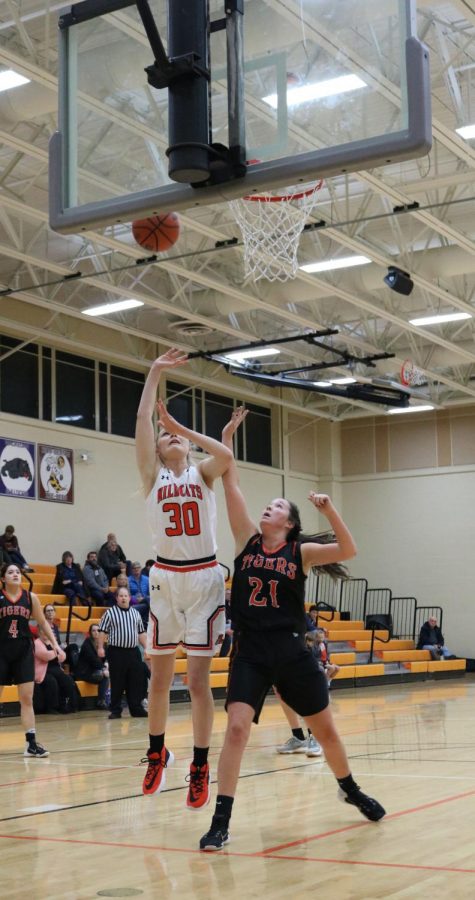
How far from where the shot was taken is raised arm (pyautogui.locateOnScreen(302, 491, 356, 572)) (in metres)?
5.46

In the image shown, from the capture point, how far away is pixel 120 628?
13469 mm

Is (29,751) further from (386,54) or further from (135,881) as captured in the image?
(386,54)

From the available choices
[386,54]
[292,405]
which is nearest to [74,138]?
[386,54]

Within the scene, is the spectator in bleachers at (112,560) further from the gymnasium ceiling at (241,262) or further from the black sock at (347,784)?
the black sock at (347,784)

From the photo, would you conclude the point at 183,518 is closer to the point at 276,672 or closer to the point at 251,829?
the point at 276,672

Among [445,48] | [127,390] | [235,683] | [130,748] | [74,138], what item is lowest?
[130,748]

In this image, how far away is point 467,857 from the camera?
185 inches

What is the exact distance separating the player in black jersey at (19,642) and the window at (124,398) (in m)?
14.3

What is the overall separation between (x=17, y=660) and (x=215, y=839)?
4957 mm

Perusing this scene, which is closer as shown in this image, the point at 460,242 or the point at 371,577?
the point at 460,242

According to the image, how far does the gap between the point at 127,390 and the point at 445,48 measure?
13.2 metres

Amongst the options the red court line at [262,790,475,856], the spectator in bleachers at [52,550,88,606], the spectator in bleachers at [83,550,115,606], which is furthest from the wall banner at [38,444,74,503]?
the red court line at [262,790,475,856]

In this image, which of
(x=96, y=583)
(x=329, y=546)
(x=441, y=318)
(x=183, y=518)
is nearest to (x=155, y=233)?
(x=183, y=518)

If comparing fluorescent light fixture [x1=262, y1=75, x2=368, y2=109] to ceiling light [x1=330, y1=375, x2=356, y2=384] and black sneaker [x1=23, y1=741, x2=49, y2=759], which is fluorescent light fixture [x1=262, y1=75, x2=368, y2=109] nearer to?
black sneaker [x1=23, y1=741, x2=49, y2=759]
